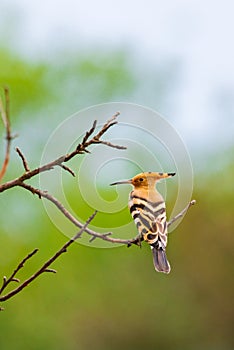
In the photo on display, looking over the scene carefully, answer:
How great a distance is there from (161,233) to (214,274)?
7.40 meters

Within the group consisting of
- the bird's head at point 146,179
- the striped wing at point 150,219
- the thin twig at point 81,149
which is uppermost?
the thin twig at point 81,149

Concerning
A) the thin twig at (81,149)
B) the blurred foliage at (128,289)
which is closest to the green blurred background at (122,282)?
Result: the blurred foliage at (128,289)

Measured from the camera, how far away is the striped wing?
0.74 meters

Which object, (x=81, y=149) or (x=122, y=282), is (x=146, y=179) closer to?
(x=81, y=149)

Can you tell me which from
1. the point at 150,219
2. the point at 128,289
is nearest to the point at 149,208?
the point at 150,219

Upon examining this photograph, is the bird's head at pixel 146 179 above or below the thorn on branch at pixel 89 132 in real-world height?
below

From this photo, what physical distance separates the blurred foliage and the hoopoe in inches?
270

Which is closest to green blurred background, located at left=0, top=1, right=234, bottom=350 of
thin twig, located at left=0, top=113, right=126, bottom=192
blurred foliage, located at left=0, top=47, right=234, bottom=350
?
blurred foliage, located at left=0, top=47, right=234, bottom=350

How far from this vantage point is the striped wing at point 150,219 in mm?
738

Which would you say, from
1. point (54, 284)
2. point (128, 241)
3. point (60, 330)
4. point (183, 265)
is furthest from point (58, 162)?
point (54, 284)

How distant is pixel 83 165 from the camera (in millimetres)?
735

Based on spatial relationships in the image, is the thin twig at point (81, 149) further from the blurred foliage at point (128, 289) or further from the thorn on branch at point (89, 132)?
A: the blurred foliage at point (128, 289)

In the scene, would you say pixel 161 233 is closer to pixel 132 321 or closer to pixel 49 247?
pixel 132 321

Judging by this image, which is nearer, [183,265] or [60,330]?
[183,265]
